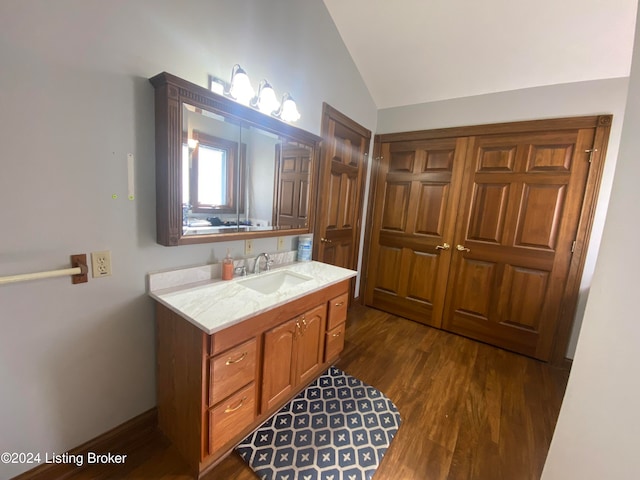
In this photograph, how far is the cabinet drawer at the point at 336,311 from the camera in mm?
1861

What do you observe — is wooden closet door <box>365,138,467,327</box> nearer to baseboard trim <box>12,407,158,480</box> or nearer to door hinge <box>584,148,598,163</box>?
door hinge <box>584,148,598,163</box>

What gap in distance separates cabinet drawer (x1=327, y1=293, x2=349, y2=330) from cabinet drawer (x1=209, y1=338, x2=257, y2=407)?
26.9 inches

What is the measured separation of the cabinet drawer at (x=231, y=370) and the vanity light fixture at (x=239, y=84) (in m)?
1.36

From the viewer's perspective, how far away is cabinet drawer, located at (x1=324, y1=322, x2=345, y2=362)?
1.88 metres

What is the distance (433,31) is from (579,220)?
76.5 inches

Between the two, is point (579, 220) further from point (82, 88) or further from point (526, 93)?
point (82, 88)

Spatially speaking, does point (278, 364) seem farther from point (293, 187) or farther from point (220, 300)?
point (293, 187)

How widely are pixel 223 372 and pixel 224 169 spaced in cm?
110

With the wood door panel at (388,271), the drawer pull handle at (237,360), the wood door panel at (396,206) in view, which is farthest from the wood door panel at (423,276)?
the drawer pull handle at (237,360)

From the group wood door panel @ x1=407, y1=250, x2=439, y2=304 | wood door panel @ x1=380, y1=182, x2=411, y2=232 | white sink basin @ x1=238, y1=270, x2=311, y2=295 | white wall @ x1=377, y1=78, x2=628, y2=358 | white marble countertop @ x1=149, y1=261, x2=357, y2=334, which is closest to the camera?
white marble countertop @ x1=149, y1=261, x2=357, y2=334

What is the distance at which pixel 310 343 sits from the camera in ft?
5.63

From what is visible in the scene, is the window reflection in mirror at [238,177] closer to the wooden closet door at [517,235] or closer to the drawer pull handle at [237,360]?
the drawer pull handle at [237,360]

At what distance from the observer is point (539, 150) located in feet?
7.34

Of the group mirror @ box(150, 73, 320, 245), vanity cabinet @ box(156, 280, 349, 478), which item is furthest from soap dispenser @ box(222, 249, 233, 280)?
vanity cabinet @ box(156, 280, 349, 478)
